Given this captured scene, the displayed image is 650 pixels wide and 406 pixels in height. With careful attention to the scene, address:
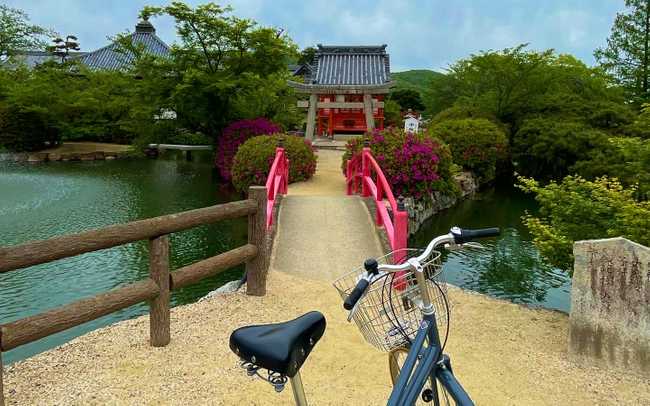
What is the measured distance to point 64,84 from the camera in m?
21.0

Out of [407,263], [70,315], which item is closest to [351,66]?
[70,315]

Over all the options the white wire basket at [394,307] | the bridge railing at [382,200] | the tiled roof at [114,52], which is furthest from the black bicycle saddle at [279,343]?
the tiled roof at [114,52]

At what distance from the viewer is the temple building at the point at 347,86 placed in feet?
56.4

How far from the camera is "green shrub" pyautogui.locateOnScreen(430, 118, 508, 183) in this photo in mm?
15898

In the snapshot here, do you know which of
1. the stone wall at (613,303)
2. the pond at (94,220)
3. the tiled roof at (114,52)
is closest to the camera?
the stone wall at (613,303)

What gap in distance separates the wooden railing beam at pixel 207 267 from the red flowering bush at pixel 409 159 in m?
5.88

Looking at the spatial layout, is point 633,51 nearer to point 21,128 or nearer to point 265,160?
point 265,160

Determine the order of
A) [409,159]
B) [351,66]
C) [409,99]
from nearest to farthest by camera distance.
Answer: [409,159] → [351,66] → [409,99]

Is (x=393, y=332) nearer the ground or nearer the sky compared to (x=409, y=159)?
nearer the ground

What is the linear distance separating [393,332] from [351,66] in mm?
17801

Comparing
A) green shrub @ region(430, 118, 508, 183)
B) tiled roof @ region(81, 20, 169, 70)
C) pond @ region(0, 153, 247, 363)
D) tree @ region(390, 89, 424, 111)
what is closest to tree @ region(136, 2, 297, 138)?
pond @ region(0, 153, 247, 363)

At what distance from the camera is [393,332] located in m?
2.02

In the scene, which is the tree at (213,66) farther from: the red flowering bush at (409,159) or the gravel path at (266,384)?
the gravel path at (266,384)

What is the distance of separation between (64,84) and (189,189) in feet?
35.3
